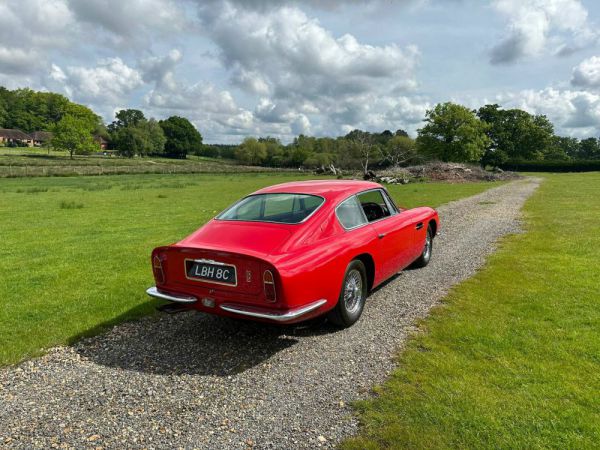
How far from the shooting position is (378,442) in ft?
9.40

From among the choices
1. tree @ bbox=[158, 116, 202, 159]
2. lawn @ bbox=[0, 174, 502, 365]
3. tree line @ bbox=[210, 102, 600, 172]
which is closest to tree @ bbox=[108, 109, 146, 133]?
tree @ bbox=[158, 116, 202, 159]

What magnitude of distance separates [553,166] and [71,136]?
94.6 m

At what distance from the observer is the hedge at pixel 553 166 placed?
221 ft

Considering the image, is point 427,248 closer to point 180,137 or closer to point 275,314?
point 275,314

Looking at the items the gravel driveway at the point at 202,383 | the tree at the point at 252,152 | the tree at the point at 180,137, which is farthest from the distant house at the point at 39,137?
the gravel driveway at the point at 202,383

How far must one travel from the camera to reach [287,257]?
4.11 meters

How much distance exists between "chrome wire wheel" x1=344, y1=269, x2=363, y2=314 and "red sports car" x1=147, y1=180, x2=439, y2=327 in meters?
0.01

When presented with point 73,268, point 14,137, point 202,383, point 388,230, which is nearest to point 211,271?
point 202,383

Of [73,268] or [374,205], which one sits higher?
[374,205]

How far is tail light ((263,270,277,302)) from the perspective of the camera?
3.93m

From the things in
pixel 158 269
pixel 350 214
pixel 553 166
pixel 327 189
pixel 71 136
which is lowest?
pixel 158 269

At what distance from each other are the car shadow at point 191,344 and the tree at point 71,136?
311 ft

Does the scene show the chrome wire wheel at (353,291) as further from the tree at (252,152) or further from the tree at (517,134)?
the tree at (252,152)

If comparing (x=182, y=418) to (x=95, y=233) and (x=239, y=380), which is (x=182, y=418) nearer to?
(x=239, y=380)
